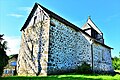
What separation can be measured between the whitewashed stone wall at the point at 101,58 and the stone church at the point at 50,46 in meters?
0.62

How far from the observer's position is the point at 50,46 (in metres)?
13.4

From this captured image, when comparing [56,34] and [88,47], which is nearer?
[56,34]

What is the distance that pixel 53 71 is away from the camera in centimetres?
1305

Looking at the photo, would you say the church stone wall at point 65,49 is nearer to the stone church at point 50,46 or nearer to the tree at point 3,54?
the stone church at point 50,46

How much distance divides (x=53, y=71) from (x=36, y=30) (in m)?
4.96

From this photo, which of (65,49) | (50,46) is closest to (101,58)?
(65,49)

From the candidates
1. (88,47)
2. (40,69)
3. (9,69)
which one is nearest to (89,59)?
(88,47)

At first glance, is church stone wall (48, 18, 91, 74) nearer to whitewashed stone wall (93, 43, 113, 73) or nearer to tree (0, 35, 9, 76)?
whitewashed stone wall (93, 43, 113, 73)

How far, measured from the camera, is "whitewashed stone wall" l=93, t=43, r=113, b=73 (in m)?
19.8

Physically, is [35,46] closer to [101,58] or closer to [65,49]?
[65,49]

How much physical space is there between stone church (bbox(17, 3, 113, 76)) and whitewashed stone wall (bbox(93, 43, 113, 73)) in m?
0.62

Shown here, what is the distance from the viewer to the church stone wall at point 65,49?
44.3ft

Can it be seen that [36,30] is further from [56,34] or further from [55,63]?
[55,63]

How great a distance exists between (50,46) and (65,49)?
2458mm
